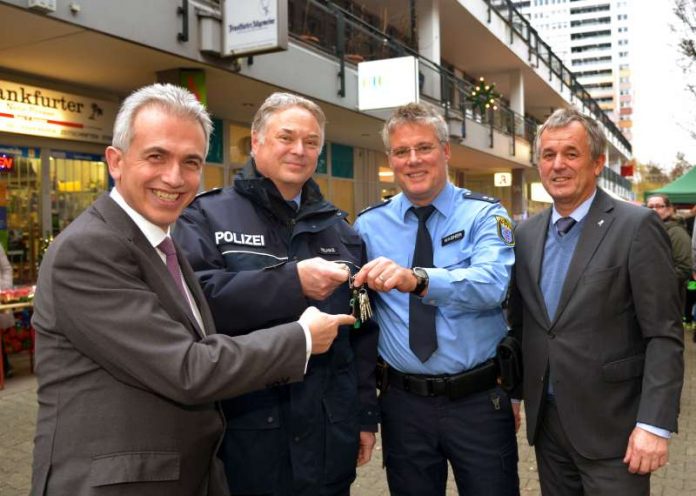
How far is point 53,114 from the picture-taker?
915 cm

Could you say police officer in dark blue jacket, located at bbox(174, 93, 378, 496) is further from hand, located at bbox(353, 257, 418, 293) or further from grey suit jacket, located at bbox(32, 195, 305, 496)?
grey suit jacket, located at bbox(32, 195, 305, 496)

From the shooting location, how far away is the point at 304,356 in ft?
5.90

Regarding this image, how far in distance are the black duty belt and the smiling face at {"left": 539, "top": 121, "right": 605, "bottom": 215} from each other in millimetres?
813

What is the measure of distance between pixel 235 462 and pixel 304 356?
27.8 inches

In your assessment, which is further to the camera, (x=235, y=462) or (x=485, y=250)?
(x=485, y=250)

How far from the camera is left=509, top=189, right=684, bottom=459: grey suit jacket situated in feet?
7.55

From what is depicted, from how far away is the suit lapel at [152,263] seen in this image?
67.5 inches

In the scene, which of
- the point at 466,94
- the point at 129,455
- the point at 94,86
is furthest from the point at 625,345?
the point at 466,94

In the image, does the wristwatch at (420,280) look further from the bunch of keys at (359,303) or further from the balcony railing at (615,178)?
the balcony railing at (615,178)

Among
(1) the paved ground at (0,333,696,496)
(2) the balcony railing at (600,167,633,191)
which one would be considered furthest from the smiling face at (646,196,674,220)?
(2) the balcony railing at (600,167,633,191)

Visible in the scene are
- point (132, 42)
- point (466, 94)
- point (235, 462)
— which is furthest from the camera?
point (466, 94)

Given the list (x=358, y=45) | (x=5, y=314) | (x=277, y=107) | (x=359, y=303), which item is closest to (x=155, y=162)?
(x=277, y=107)

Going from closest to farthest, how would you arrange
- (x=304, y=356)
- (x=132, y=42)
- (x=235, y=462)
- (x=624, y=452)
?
(x=304, y=356) → (x=235, y=462) → (x=624, y=452) → (x=132, y=42)

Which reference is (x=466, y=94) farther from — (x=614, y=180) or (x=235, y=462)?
(x=614, y=180)
